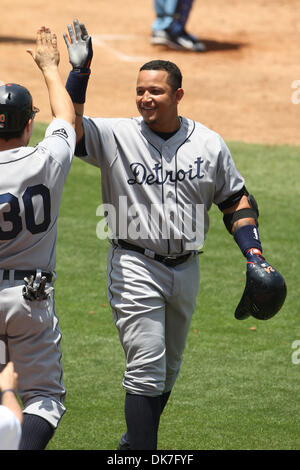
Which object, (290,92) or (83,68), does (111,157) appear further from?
(290,92)

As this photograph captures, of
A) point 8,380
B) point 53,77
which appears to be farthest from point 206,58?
point 8,380

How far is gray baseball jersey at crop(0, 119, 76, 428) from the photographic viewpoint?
367cm

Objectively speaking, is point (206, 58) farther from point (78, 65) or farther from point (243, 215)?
point (78, 65)

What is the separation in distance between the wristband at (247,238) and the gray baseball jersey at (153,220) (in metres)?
0.20

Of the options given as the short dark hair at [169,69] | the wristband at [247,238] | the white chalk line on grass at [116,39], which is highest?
the short dark hair at [169,69]

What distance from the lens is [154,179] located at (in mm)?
4438

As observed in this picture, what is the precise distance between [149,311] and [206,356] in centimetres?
196

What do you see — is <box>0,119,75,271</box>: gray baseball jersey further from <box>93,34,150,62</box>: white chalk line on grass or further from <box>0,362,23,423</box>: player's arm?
<box>93,34,150,62</box>: white chalk line on grass

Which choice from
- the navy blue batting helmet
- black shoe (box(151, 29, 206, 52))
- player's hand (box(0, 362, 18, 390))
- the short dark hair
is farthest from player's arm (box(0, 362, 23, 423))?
black shoe (box(151, 29, 206, 52))

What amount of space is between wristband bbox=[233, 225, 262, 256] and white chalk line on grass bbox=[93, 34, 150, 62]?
12163 mm

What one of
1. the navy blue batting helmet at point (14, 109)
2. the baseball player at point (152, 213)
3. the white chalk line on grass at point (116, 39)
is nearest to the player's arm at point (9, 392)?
the navy blue batting helmet at point (14, 109)

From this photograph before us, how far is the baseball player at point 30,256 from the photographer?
3672mm

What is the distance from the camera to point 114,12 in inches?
805

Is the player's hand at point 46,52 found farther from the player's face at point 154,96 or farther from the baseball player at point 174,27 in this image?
the baseball player at point 174,27
